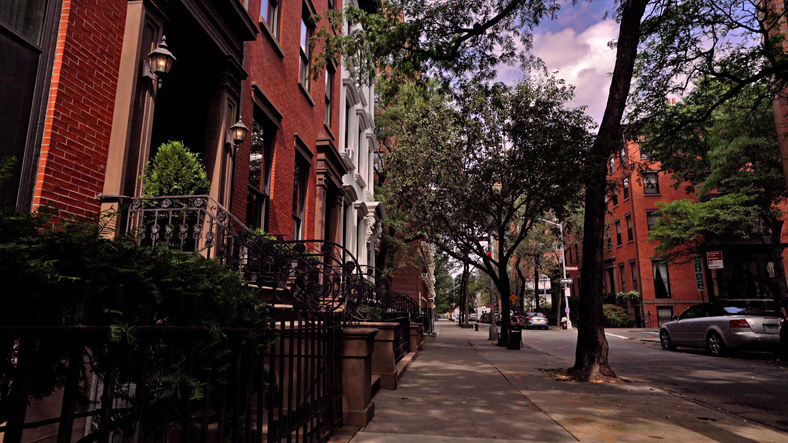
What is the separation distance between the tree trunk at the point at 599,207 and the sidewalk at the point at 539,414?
854mm

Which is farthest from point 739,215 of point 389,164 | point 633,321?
point 389,164

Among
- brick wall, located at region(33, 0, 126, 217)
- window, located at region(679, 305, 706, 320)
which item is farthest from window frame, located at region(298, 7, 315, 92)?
window, located at region(679, 305, 706, 320)

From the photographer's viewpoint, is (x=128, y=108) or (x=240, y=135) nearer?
(x=128, y=108)

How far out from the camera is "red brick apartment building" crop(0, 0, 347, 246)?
4.77 meters

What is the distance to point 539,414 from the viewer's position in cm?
615

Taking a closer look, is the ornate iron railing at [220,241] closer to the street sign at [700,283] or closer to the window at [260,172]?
the window at [260,172]

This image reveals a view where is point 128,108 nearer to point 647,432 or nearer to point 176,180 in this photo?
point 176,180

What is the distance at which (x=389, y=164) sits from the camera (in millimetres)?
22484

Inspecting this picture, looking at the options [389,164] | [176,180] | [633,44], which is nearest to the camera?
[176,180]

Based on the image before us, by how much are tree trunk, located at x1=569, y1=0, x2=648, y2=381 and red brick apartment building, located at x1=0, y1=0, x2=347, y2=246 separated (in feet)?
22.4

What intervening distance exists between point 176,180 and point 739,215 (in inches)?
1113

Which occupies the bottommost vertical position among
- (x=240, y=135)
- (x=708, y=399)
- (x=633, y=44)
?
(x=708, y=399)

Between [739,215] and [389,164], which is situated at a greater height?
[389,164]

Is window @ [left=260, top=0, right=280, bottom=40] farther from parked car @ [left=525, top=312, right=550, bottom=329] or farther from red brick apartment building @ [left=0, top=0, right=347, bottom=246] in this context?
parked car @ [left=525, top=312, right=550, bottom=329]
